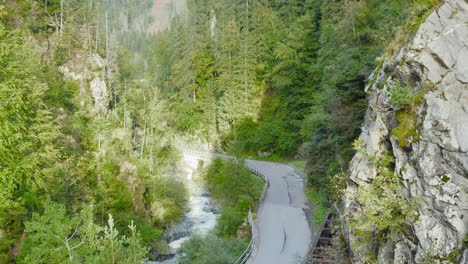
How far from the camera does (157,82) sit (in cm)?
5731

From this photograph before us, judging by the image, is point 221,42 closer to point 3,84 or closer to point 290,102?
point 290,102

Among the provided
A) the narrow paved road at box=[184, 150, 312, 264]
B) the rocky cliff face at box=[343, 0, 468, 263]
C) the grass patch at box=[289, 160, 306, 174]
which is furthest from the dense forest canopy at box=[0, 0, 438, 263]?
the narrow paved road at box=[184, 150, 312, 264]

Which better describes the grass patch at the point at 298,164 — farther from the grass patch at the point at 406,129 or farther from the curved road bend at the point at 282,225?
the grass patch at the point at 406,129

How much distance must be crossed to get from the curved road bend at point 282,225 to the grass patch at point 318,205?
567 millimetres

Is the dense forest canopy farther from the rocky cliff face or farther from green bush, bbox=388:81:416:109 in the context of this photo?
green bush, bbox=388:81:416:109

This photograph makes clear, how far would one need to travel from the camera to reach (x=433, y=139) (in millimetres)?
8953

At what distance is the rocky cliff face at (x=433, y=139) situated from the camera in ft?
27.0

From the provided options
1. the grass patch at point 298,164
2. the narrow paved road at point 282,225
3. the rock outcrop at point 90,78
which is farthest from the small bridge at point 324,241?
the rock outcrop at point 90,78

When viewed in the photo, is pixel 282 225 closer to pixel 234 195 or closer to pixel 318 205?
pixel 318 205

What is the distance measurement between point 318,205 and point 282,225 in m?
3.99

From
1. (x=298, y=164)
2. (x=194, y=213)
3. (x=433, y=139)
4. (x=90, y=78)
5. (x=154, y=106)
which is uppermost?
(x=90, y=78)

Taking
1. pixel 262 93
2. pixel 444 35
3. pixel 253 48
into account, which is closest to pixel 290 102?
pixel 262 93

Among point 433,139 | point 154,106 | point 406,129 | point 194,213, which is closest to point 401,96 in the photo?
point 406,129

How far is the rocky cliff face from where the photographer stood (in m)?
8.24
